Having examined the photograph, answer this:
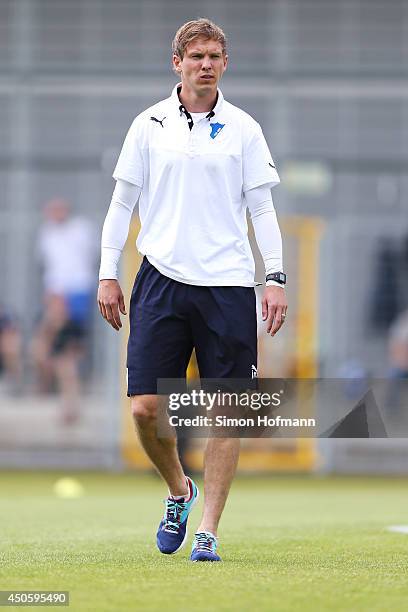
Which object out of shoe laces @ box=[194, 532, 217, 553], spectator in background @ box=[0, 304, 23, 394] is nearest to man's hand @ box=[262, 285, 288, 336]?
shoe laces @ box=[194, 532, 217, 553]

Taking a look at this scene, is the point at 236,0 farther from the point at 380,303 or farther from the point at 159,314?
the point at 159,314

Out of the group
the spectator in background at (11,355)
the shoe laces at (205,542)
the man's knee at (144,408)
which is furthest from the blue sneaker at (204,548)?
the spectator in background at (11,355)

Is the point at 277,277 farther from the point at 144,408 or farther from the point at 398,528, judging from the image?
the point at 398,528

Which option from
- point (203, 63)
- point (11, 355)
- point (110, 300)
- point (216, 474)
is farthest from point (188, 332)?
point (11, 355)

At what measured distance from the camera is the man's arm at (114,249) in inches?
257

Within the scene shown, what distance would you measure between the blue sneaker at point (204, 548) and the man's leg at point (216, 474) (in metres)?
0.04

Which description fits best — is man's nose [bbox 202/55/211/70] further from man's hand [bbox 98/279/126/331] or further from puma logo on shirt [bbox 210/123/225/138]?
man's hand [bbox 98/279/126/331]

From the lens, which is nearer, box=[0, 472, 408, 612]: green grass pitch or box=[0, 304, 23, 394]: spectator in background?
box=[0, 472, 408, 612]: green grass pitch

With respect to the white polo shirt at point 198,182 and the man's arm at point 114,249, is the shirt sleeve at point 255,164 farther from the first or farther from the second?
the man's arm at point 114,249

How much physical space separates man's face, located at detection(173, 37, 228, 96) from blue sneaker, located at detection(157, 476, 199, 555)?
170cm

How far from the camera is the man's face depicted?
6.45 metres

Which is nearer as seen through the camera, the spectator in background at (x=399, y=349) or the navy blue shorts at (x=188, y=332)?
the navy blue shorts at (x=188, y=332)

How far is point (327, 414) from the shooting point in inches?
257

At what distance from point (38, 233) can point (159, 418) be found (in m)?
9.11
